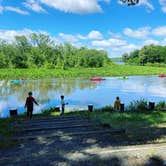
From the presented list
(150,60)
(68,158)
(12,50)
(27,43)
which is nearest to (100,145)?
(68,158)

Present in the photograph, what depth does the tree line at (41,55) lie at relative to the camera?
92.9 m

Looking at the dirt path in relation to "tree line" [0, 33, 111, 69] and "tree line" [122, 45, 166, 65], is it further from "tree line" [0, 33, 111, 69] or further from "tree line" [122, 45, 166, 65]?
"tree line" [122, 45, 166, 65]

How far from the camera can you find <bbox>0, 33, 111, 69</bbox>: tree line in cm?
9294

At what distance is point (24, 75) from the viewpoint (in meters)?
73.7

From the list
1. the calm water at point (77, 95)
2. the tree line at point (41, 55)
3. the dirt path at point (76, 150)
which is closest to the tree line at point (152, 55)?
the tree line at point (41, 55)

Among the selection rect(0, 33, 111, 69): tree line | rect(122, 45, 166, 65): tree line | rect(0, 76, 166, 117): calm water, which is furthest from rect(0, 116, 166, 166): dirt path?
rect(122, 45, 166, 65): tree line

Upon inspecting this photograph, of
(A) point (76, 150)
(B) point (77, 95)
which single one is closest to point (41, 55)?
(B) point (77, 95)

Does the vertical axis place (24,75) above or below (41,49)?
below

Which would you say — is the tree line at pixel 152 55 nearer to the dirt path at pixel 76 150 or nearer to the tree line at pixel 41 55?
the tree line at pixel 41 55

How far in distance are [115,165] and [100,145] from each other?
7.24ft

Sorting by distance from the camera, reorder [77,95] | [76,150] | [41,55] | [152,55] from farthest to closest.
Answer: [152,55], [41,55], [77,95], [76,150]

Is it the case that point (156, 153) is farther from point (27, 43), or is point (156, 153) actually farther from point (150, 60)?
point (150, 60)

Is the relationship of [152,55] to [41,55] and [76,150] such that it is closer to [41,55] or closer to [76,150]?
[41,55]

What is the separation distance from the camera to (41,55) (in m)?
96.8
